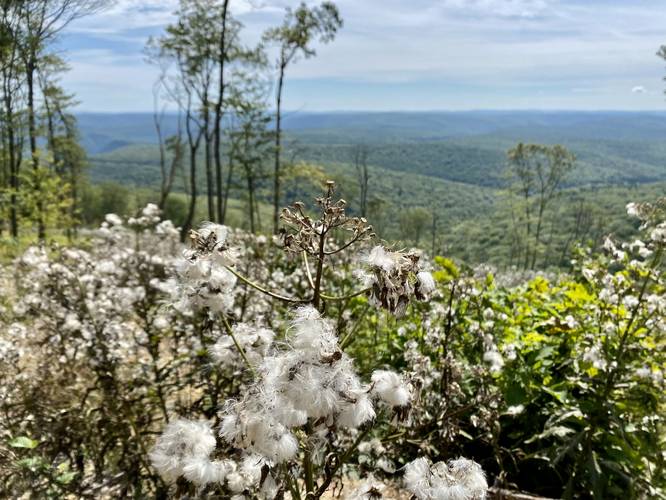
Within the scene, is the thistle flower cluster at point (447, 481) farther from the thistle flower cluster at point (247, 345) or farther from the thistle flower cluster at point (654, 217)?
the thistle flower cluster at point (654, 217)

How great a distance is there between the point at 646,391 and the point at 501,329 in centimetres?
111

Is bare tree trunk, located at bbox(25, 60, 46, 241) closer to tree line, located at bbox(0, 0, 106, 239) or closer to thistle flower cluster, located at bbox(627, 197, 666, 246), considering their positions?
tree line, located at bbox(0, 0, 106, 239)

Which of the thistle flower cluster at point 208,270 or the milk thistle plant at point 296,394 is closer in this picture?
the milk thistle plant at point 296,394

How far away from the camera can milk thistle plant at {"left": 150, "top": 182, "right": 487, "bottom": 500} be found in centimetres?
119

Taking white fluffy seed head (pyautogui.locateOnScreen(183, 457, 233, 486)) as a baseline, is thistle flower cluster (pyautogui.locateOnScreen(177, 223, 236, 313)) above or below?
above

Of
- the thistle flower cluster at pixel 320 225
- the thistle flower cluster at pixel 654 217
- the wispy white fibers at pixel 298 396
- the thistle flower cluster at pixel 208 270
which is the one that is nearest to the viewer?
the wispy white fibers at pixel 298 396

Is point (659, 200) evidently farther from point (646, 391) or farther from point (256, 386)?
point (256, 386)

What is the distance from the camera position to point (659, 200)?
328 cm

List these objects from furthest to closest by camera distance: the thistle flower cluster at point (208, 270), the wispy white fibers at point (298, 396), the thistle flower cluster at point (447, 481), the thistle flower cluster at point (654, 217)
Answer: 1. the thistle flower cluster at point (654, 217)
2. the thistle flower cluster at point (208, 270)
3. the thistle flower cluster at point (447, 481)
4. the wispy white fibers at point (298, 396)

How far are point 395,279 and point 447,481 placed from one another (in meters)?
0.57

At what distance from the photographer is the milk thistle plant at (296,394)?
1.19m

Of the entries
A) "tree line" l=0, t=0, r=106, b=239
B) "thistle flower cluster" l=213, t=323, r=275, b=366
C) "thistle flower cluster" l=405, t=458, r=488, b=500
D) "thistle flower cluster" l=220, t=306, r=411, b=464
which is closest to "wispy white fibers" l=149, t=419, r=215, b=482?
"thistle flower cluster" l=220, t=306, r=411, b=464

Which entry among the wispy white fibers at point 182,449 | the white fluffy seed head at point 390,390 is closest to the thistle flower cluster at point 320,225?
the white fluffy seed head at point 390,390

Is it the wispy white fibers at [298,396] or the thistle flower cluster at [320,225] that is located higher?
the thistle flower cluster at [320,225]
